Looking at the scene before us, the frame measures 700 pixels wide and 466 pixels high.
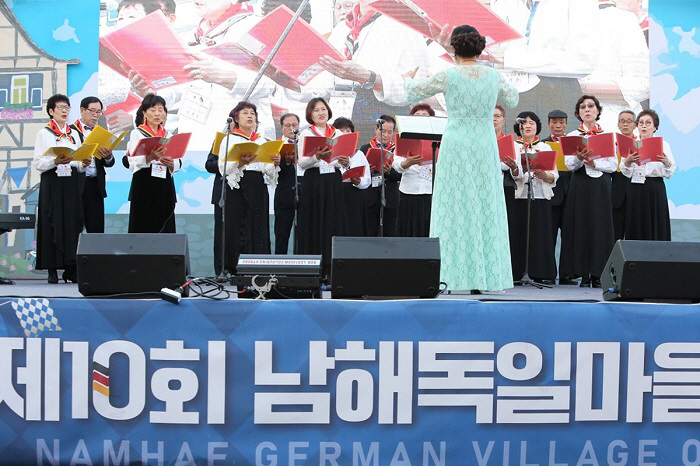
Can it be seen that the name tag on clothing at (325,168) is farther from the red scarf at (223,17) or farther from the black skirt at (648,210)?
the black skirt at (648,210)

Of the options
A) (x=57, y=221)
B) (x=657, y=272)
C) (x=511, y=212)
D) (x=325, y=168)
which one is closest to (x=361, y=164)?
(x=325, y=168)

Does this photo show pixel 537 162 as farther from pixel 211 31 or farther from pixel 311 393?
pixel 311 393

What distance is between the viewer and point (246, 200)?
6.27 meters

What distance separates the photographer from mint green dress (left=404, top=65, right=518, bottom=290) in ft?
14.3

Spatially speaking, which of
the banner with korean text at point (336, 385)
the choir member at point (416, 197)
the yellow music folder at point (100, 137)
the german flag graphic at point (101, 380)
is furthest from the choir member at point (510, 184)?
the german flag graphic at point (101, 380)

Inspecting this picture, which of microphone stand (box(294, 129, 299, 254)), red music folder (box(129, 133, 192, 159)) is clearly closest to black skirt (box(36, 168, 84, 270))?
red music folder (box(129, 133, 192, 159))

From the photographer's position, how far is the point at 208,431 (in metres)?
2.64

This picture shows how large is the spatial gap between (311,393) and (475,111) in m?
2.21

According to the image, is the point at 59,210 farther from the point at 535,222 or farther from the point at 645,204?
the point at 645,204

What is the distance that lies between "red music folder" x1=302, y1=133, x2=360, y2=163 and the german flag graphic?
3.42 metres

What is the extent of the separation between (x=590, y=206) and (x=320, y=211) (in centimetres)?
206

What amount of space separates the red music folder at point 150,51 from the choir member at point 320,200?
75.0 inches

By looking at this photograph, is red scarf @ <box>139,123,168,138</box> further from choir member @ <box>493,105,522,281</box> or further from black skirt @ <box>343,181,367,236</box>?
choir member @ <box>493,105,522,281</box>

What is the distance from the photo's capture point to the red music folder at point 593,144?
5.99m
